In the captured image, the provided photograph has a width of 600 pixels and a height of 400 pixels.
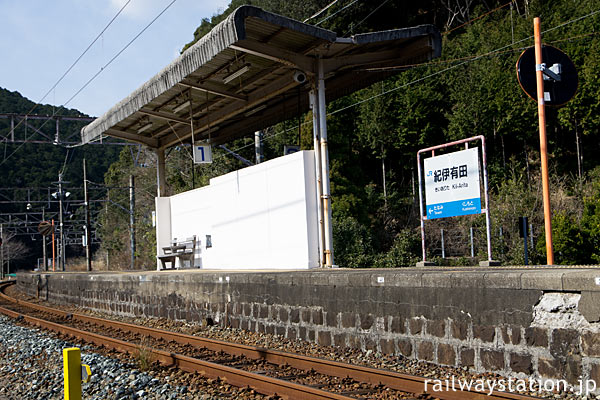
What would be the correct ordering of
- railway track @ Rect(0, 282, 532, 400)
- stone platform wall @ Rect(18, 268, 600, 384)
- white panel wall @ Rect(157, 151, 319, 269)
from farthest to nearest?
white panel wall @ Rect(157, 151, 319, 269) < railway track @ Rect(0, 282, 532, 400) < stone platform wall @ Rect(18, 268, 600, 384)

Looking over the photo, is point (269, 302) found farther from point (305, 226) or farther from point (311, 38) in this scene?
point (311, 38)

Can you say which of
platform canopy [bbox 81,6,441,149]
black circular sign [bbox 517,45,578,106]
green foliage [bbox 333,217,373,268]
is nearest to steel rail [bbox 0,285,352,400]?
platform canopy [bbox 81,6,441,149]

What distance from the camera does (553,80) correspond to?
10523 mm

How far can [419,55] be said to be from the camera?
1433 cm

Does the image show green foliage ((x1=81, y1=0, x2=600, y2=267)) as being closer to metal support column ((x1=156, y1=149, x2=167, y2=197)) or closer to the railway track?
metal support column ((x1=156, y1=149, x2=167, y2=197))

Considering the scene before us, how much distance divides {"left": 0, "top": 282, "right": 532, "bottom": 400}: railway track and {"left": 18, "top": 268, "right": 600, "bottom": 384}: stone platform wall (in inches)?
35.3

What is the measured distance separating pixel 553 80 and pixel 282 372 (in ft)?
22.1

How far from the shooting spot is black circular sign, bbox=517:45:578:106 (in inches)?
414

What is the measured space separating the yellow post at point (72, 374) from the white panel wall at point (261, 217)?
8.49 meters

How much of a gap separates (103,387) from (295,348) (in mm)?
3103

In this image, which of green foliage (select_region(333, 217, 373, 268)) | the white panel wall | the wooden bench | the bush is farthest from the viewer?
the bush

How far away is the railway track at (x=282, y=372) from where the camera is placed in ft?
20.6

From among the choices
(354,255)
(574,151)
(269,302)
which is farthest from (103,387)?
(574,151)

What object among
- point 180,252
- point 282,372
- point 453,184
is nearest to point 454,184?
point 453,184
